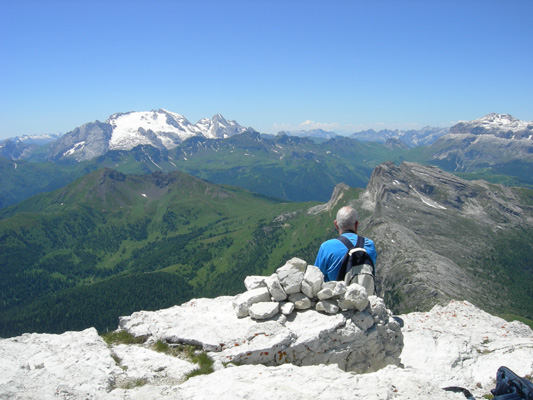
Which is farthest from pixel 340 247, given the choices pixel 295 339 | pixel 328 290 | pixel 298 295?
pixel 295 339

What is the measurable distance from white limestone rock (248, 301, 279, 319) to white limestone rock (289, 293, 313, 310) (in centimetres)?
84

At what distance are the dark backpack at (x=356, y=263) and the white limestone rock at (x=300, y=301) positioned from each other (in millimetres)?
1761

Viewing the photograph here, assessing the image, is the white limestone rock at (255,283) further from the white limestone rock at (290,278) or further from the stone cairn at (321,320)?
the white limestone rock at (290,278)

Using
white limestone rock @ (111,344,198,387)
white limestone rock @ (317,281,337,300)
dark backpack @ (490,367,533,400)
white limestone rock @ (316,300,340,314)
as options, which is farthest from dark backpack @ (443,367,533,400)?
white limestone rock @ (111,344,198,387)

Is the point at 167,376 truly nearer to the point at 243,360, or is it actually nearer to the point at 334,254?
the point at 243,360

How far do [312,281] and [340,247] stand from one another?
194 cm

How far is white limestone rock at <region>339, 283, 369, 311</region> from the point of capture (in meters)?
13.5

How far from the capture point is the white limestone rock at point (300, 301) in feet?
47.8

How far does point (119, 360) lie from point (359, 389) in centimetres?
961

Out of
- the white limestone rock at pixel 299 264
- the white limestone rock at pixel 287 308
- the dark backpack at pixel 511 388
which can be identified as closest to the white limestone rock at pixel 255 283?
the white limestone rock at pixel 287 308

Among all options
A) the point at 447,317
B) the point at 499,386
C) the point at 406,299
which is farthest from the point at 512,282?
the point at 499,386

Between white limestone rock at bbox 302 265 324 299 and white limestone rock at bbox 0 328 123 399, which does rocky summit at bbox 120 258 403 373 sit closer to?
white limestone rock at bbox 302 265 324 299

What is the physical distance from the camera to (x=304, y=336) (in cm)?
1349

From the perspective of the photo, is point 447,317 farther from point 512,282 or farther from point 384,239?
A: point 512,282
